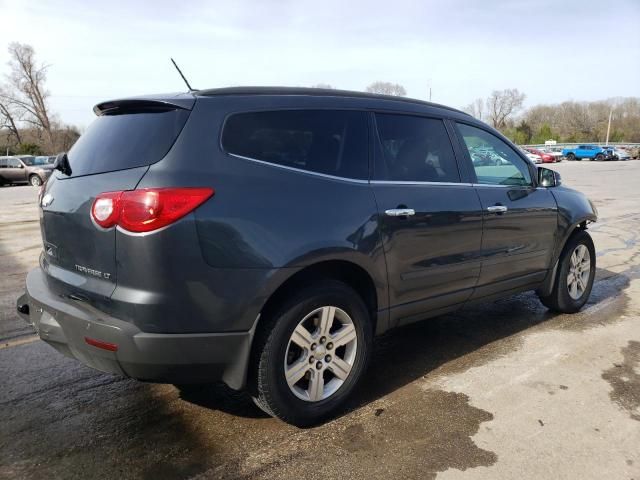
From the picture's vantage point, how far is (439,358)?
395cm

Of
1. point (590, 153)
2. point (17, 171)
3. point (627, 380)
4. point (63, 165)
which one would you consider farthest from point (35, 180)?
point (590, 153)

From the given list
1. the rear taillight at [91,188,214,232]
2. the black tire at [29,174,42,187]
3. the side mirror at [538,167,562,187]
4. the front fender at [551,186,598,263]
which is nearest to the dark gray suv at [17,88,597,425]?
the rear taillight at [91,188,214,232]

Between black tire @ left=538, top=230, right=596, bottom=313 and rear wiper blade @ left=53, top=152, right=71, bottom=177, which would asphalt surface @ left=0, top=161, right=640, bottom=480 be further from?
rear wiper blade @ left=53, top=152, right=71, bottom=177

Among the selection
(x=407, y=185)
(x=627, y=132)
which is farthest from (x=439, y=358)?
(x=627, y=132)

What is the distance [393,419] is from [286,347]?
0.81m

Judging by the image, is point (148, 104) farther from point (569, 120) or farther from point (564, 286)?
point (569, 120)

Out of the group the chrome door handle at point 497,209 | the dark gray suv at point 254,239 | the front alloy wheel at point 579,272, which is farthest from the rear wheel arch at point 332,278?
the front alloy wheel at point 579,272

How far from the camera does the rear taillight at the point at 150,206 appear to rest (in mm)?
2391

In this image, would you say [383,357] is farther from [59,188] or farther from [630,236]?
[630,236]

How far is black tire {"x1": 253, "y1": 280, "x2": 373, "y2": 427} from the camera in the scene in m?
2.71

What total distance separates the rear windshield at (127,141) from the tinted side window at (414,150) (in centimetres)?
127

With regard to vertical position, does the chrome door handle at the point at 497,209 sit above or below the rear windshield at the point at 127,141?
below

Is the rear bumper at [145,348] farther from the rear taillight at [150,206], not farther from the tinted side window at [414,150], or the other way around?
the tinted side window at [414,150]

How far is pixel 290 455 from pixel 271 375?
413 mm
